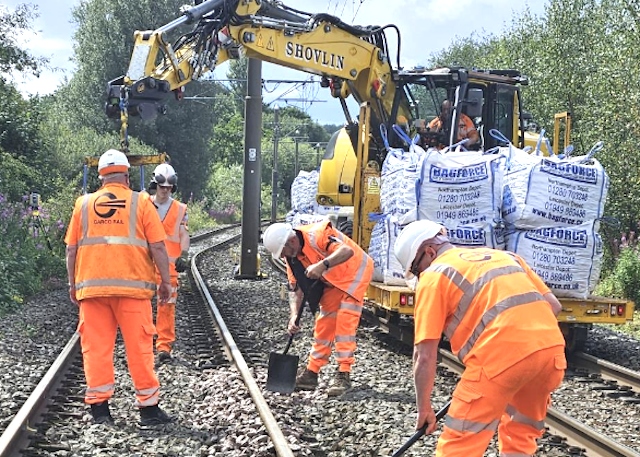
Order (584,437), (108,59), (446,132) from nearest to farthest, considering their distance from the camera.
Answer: (584,437)
(446,132)
(108,59)

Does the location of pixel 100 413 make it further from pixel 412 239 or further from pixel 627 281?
pixel 627 281

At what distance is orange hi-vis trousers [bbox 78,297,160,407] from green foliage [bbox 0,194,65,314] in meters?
5.84

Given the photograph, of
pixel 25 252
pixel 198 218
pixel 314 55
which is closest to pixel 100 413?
pixel 314 55

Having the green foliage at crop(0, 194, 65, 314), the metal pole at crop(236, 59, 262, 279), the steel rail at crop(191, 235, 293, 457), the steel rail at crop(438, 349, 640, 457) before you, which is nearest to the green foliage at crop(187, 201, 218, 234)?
the metal pole at crop(236, 59, 262, 279)

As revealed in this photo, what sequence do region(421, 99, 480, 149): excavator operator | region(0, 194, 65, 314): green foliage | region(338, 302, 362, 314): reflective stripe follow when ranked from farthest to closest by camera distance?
region(0, 194, 65, 314): green foliage → region(421, 99, 480, 149): excavator operator → region(338, 302, 362, 314): reflective stripe

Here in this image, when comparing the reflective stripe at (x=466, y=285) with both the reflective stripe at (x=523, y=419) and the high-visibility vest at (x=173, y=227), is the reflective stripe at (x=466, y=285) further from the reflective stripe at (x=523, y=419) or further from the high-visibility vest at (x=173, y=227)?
the high-visibility vest at (x=173, y=227)

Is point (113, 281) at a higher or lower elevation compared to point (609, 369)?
higher

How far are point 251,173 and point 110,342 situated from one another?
11.7 meters

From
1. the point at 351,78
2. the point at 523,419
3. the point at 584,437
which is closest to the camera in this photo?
the point at 523,419

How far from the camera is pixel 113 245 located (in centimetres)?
616

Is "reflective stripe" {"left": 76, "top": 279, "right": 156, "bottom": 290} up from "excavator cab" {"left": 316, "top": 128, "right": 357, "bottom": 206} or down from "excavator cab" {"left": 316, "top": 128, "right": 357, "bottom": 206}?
down

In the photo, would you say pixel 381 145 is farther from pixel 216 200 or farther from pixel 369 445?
pixel 216 200

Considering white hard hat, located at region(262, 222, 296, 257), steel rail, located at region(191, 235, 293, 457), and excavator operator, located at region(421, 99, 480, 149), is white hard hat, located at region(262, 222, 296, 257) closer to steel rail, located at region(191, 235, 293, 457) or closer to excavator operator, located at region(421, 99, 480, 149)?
steel rail, located at region(191, 235, 293, 457)

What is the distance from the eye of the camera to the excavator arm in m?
9.59
